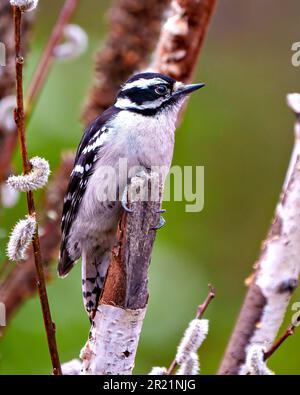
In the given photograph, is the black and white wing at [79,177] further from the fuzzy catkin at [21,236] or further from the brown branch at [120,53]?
the fuzzy catkin at [21,236]

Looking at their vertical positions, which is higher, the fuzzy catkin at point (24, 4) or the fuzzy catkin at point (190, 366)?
the fuzzy catkin at point (24, 4)

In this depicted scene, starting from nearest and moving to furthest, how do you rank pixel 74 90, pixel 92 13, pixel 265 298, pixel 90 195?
pixel 265 298 → pixel 90 195 → pixel 74 90 → pixel 92 13

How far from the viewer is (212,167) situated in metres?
4.61

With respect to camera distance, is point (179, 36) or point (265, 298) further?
point (179, 36)

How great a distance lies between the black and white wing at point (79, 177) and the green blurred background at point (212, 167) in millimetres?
1128

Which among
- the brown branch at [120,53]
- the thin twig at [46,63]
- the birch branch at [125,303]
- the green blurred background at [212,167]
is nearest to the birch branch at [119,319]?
the birch branch at [125,303]

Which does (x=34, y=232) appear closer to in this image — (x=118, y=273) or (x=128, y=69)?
(x=118, y=273)

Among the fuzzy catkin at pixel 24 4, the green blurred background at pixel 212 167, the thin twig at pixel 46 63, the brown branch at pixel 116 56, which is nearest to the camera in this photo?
the fuzzy catkin at pixel 24 4

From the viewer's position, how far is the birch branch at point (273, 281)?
235 centimetres

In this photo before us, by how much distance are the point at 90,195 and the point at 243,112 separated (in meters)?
2.12

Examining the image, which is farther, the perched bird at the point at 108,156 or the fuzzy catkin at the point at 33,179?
the perched bird at the point at 108,156

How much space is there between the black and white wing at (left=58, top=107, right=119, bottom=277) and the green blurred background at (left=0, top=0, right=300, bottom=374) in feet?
3.70

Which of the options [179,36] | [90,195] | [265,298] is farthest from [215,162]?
[265,298]

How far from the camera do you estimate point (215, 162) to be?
→ 462 centimetres
